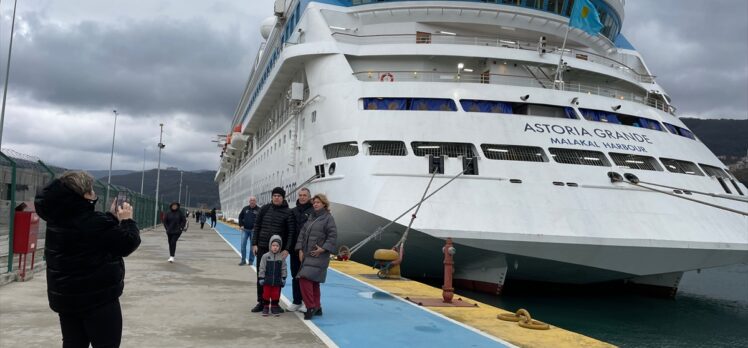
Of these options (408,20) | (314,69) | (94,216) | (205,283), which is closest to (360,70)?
(314,69)

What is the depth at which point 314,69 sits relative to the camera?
17.7 m

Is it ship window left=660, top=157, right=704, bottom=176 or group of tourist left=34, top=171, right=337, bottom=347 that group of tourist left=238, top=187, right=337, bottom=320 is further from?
ship window left=660, top=157, right=704, bottom=176

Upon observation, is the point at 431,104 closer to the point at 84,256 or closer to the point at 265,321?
the point at 265,321

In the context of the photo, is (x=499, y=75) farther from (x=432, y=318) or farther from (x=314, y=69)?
(x=432, y=318)

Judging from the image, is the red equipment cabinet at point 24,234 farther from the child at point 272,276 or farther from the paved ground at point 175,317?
the child at point 272,276

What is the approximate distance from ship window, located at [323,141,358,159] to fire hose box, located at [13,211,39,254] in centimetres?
735

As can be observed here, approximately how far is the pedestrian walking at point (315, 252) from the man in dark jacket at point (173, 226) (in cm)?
765

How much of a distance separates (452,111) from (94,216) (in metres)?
11.8

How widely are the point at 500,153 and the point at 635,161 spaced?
3577 mm

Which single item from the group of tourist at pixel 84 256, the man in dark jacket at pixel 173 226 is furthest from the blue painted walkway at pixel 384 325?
the man in dark jacket at pixel 173 226

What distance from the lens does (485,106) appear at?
48.7 ft

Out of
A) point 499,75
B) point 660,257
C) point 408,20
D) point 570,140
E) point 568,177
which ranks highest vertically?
point 408,20

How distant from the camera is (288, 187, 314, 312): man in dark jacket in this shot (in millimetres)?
7586

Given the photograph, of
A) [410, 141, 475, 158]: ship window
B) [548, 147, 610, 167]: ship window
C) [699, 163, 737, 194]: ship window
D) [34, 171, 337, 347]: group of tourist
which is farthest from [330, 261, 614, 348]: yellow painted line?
[699, 163, 737, 194]: ship window
